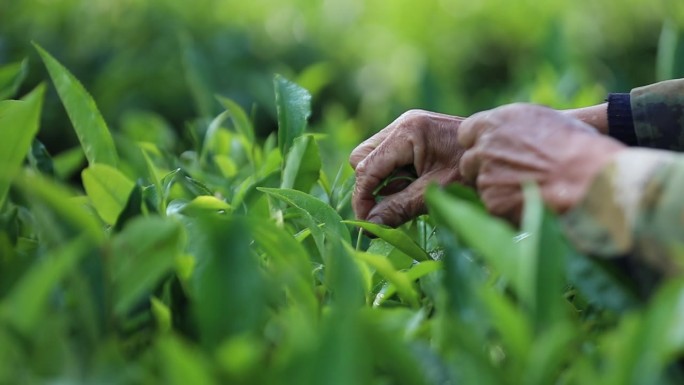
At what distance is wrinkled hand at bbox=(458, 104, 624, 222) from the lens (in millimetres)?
1462

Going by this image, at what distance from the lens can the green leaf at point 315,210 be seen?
1.73 metres

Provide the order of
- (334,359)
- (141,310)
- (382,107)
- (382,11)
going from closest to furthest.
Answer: (334,359)
(141,310)
(382,107)
(382,11)

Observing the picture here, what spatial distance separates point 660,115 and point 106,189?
41.4 inches

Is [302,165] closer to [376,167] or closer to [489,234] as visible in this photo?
[376,167]

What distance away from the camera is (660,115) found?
76.9 inches

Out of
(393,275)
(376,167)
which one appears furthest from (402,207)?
(393,275)

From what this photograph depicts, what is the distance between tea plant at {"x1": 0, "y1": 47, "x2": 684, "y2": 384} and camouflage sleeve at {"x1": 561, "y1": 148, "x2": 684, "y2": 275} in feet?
0.14

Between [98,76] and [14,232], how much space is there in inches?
111

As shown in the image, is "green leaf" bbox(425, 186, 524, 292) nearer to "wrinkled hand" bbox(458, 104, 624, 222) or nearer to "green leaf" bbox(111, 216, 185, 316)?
"wrinkled hand" bbox(458, 104, 624, 222)

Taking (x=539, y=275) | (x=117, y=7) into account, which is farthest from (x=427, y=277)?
(x=117, y=7)

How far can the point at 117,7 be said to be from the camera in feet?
15.3

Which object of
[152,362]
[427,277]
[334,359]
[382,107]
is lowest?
Result: [382,107]

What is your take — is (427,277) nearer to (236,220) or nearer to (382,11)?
(236,220)

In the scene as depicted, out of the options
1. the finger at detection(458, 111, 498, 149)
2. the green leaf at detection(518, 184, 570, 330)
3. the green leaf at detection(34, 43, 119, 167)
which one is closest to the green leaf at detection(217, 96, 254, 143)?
the green leaf at detection(34, 43, 119, 167)
